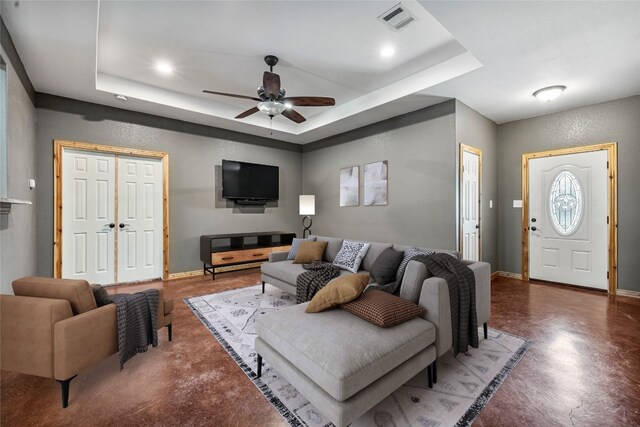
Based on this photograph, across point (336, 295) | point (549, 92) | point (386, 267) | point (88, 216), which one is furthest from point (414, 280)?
point (88, 216)

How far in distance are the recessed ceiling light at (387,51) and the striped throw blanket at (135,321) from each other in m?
3.29

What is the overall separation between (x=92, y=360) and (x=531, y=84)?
16.8 feet

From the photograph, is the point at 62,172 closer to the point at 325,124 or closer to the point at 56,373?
the point at 56,373

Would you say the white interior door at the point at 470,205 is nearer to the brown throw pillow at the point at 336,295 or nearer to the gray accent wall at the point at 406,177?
the gray accent wall at the point at 406,177

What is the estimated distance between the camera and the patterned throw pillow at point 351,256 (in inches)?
129

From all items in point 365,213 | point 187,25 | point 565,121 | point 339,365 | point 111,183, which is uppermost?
point 187,25

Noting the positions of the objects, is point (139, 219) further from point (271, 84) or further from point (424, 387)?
point (424, 387)

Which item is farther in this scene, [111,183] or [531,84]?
[111,183]

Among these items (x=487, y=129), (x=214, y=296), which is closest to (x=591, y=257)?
(x=487, y=129)

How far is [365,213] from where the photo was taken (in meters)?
5.21

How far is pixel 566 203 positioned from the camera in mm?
4336

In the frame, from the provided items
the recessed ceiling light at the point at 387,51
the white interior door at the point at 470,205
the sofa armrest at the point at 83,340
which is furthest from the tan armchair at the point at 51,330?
the white interior door at the point at 470,205

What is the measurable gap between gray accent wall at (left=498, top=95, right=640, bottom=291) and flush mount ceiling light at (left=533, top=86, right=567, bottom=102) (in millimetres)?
1015

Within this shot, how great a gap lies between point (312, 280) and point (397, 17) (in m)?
2.63
